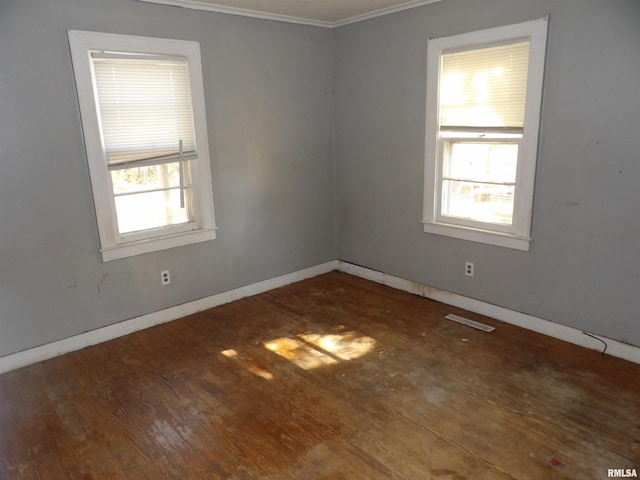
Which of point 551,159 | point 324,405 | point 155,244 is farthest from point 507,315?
point 155,244

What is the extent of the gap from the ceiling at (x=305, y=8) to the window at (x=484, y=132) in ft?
1.79

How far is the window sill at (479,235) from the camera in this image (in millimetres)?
3346

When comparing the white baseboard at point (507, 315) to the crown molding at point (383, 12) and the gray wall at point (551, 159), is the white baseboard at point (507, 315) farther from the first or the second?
the crown molding at point (383, 12)

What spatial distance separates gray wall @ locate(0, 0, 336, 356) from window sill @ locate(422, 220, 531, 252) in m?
1.33

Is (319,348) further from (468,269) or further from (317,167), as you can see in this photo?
(317,167)

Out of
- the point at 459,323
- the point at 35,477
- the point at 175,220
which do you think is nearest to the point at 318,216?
the point at 175,220

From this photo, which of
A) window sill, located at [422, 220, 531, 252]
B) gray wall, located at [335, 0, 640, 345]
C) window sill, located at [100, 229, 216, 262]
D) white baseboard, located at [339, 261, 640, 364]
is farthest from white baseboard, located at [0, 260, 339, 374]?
window sill, located at [422, 220, 531, 252]

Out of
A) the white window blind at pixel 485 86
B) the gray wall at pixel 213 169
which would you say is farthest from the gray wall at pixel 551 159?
the gray wall at pixel 213 169

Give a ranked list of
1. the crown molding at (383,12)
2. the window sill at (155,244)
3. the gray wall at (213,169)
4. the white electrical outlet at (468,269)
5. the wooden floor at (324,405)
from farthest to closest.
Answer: the white electrical outlet at (468,269)
the crown molding at (383,12)
the window sill at (155,244)
the gray wall at (213,169)
the wooden floor at (324,405)

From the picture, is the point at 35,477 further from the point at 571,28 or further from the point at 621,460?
the point at 571,28

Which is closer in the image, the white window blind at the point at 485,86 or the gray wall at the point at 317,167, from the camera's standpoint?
the gray wall at the point at 317,167

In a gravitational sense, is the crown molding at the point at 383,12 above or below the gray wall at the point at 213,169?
above

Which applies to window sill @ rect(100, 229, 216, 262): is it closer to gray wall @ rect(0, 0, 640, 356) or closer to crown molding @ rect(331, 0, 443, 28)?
gray wall @ rect(0, 0, 640, 356)

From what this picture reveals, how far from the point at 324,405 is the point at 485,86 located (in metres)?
2.59
